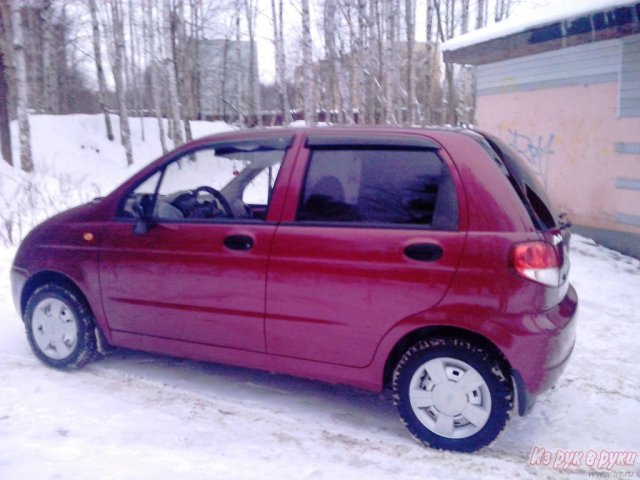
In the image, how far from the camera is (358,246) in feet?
12.1

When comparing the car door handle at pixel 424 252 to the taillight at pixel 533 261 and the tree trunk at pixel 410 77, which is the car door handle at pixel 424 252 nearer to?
the taillight at pixel 533 261

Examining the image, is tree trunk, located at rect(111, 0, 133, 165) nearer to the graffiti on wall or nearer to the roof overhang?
the roof overhang

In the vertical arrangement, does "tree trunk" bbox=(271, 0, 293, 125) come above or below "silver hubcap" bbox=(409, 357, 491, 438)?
above

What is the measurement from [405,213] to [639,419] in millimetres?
2072

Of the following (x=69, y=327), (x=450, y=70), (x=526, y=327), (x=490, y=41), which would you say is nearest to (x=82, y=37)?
(x=450, y=70)

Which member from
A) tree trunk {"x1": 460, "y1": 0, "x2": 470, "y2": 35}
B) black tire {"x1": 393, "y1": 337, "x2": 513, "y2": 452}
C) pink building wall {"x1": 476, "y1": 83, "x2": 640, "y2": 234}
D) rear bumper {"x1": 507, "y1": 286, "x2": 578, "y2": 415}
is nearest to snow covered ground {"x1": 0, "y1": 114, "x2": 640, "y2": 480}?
black tire {"x1": 393, "y1": 337, "x2": 513, "y2": 452}

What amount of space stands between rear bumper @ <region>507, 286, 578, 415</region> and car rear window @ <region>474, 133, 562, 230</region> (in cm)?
53

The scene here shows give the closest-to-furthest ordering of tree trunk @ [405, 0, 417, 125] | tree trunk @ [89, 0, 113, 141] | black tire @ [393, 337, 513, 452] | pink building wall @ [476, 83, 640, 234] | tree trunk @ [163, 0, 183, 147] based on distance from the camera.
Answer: black tire @ [393, 337, 513, 452] → pink building wall @ [476, 83, 640, 234] → tree trunk @ [405, 0, 417, 125] → tree trunk @ [163, 0, 183, 147] → tree trunk @ [89, 0, 113, 141]

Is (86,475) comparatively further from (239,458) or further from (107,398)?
(107,398)

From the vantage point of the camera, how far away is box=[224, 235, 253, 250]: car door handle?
401cm

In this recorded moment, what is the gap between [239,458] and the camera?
350 centimetres

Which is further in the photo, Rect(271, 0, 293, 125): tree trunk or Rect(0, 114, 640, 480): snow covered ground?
Rect(271, 0, 293, 125): tree trunk

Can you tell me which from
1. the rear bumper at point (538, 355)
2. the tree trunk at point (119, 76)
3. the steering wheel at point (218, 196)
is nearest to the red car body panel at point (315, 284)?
the rear bumper at point (538, 355)

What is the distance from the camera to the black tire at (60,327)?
4.70m
